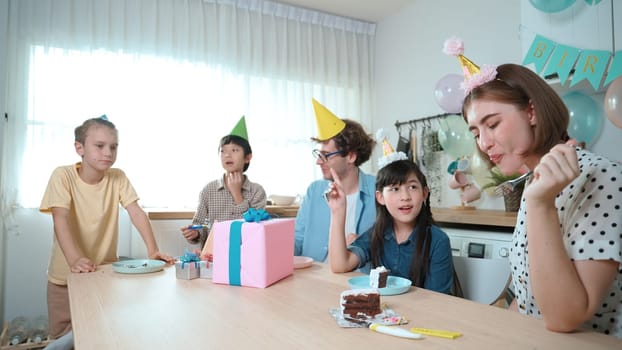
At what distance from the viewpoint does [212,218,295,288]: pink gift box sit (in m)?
1.15

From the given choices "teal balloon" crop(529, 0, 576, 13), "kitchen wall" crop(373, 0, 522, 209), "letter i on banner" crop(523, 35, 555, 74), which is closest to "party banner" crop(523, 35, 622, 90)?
"letter i on banner" crop(523, 35, 555, 74)

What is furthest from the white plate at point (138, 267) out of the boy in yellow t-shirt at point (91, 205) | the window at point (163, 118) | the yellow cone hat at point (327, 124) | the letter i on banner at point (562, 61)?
the letter i on banner at point (562, 61)

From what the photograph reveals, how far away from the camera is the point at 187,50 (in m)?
3.35

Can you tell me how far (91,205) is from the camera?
197 centimetres

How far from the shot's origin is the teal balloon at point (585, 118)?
7.89 ft

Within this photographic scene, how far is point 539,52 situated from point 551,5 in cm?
24

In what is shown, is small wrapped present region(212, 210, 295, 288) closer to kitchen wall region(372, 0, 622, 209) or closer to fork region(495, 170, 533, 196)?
fork region(495, 170, 533, 196)

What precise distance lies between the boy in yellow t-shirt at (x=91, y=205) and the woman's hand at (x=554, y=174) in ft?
5.10

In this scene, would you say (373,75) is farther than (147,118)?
Yes

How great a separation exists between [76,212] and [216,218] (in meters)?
0.82

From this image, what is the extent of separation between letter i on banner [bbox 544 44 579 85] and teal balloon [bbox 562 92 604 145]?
A: 318mm

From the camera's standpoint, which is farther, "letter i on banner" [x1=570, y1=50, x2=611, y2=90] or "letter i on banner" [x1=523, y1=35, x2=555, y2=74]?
"letter i on banner" [x1=523, y1=35, x2=555, y2=74]

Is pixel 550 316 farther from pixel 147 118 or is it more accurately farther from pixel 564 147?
pixel 147 118

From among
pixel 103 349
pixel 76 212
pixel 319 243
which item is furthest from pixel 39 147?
pixel 103 349
